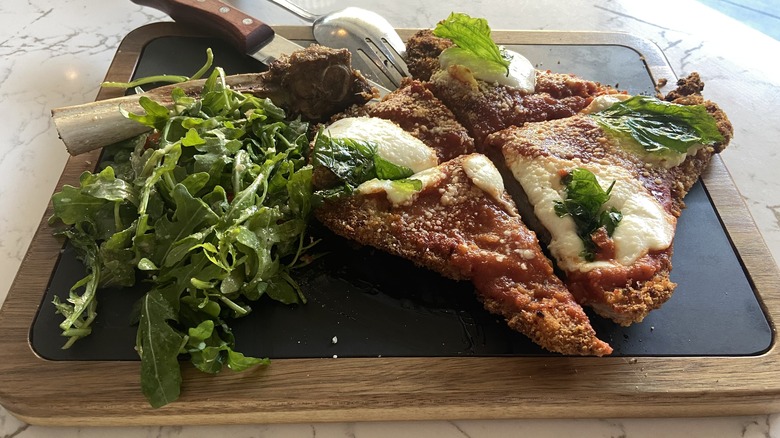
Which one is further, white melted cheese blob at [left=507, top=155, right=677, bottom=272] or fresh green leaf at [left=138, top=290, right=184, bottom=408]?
white melted cheese blob at [left=507, top=155, right=677, bottom=272]

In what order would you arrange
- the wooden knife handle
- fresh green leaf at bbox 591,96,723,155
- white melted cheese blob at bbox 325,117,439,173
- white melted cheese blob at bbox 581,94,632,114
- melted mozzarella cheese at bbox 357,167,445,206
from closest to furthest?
melted mozzarella cheese at bbox 357,167,445,206 < white melted cheese blob at bbox 325,117,439,173 < fresh green leaf at bbox 591,96,723,155 < white melted cheese blob at bbox 581,94,632,114 < the wooden knife handle

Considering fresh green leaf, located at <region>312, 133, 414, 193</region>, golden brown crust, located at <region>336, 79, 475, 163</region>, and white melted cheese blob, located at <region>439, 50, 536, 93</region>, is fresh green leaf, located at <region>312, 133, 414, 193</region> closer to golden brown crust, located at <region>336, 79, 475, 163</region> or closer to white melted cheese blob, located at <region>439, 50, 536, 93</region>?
golden brown crust, located at <region>336, 79, 475, 163</region>

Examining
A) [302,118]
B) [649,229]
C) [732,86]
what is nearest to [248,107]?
[302,118]

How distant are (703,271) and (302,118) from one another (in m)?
1.69

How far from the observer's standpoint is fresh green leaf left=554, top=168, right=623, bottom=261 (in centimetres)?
203

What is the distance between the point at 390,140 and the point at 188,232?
791mm

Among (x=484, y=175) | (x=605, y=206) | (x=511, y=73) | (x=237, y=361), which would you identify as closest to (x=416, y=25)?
(x=511, y=73)

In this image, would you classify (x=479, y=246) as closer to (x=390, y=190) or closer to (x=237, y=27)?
(x=390, y=190)

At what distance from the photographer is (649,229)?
2057 mm

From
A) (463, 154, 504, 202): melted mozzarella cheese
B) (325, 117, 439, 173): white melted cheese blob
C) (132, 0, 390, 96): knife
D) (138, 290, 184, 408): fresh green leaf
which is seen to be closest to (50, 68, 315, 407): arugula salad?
(138, 290, 184, 408): fresh green leaf

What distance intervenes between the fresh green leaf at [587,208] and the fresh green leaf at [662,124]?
38 centimetres

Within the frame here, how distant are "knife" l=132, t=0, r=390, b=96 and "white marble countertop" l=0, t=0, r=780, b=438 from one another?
0.63 m

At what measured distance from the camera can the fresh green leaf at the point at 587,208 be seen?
203cm

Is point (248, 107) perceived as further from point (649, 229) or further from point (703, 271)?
point (703, 271)
